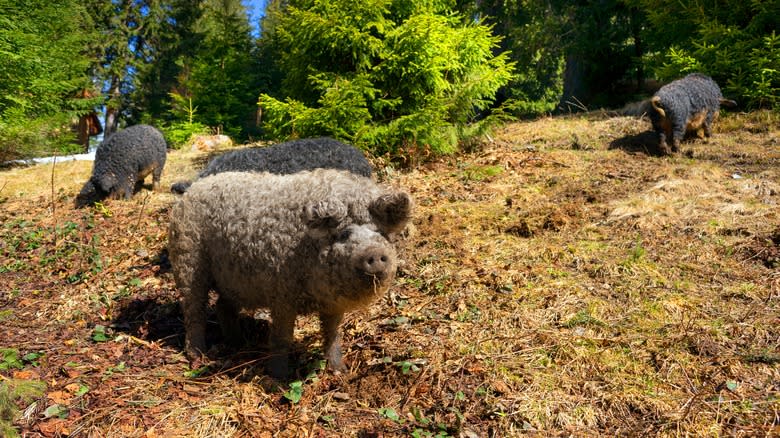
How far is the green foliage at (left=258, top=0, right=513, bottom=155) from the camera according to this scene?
7.81m

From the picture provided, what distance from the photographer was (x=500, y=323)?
402 cm

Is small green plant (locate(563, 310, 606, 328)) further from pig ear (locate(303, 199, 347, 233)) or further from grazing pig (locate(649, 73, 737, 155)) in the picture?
grazing pig (locate(649, 73, 737, 155))

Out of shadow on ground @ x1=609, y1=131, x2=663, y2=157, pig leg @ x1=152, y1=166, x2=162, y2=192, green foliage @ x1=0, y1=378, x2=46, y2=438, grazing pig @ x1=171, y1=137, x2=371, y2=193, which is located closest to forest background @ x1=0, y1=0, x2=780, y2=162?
shadow on ground @ x1=609, y1=131, x2=663, y2=157

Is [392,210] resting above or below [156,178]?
above

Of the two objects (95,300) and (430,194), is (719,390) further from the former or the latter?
(95,300)

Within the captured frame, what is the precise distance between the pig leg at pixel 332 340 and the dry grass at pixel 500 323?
10 centimetres

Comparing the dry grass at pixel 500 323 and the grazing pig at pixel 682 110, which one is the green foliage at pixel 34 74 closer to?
the dry grass at pixel 500 323

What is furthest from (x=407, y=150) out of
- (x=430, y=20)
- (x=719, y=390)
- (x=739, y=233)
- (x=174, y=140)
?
(x=174, y=140)

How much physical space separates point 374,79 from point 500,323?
5533 mm

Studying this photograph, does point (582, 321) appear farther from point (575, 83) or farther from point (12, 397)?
point (575, 83)

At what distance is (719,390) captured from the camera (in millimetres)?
3033

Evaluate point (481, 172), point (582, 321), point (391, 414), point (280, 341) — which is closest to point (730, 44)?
point (481, 172)

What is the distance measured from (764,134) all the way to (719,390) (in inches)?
286

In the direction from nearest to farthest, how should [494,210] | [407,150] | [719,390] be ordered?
[719,390] < [494,210] < [407,150]
